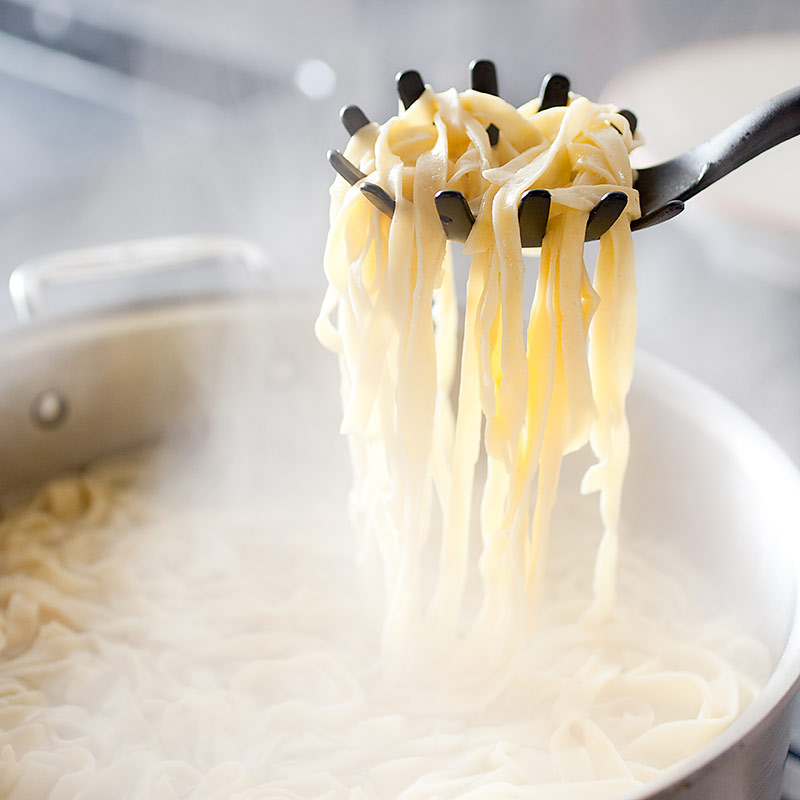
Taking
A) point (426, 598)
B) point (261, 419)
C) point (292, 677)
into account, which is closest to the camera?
point (292, 677)

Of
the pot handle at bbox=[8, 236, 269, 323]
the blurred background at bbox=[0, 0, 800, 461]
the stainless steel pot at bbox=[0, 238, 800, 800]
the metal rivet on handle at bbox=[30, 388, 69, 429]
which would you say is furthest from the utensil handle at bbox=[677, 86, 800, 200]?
the metal rivet on handle at bbox=[30, 388, 69, 429]

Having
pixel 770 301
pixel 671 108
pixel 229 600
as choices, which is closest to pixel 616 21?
pixel 671 108

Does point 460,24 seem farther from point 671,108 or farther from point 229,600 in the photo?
point 229,600

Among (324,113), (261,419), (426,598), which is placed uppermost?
(324,113)

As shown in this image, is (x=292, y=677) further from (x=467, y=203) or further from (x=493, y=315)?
(x=467, y=203)

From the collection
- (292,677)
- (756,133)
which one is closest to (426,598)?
(292,677)

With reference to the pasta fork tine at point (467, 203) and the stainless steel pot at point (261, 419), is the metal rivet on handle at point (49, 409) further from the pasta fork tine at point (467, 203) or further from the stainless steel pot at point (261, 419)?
the pasta fork tine at point (467, 203)
